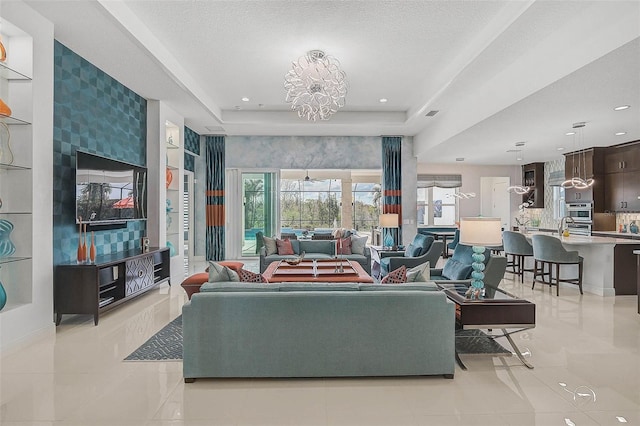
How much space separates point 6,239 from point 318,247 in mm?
5007

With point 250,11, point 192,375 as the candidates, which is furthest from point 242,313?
point 250,11

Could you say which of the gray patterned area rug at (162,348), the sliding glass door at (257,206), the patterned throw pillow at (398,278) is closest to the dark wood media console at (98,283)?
the gray patterned area rug at (162,348)

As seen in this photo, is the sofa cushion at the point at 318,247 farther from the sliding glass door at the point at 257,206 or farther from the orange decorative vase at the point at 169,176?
the orange decorative vase at the point at 169,176

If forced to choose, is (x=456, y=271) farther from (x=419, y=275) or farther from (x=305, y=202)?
(x=305, y=202)

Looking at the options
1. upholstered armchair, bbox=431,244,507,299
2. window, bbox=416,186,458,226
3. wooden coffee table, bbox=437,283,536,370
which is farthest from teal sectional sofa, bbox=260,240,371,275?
window, bbox=416,186,458,226

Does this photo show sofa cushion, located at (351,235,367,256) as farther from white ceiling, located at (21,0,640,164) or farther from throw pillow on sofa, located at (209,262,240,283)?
throw pillow on sofa, located at (209,262,240,283)

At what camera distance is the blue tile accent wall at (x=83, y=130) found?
13.8ft

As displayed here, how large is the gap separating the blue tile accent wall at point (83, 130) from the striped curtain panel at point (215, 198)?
3057 mm

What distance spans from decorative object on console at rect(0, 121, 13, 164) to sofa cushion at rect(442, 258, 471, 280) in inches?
193

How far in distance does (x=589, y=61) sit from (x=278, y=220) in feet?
23.3

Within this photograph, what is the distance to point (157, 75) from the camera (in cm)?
509

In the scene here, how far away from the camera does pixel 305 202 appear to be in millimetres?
11945

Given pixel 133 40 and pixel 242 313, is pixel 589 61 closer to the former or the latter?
pixel 242 313

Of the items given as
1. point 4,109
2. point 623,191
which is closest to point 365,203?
point 623,191
